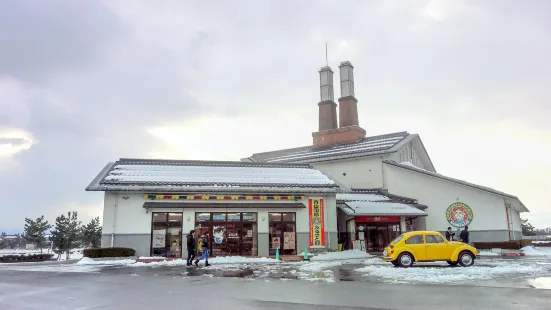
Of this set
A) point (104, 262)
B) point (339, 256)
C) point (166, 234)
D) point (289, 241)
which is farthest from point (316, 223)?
point (104, 262)

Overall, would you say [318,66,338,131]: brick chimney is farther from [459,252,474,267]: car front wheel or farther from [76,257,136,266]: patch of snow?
[76,257,136,266]: patch of snow

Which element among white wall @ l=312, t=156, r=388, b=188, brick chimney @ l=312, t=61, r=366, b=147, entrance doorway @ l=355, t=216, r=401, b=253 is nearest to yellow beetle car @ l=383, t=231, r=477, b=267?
entrance doorway @ l=355, t=216, r=401, b=253

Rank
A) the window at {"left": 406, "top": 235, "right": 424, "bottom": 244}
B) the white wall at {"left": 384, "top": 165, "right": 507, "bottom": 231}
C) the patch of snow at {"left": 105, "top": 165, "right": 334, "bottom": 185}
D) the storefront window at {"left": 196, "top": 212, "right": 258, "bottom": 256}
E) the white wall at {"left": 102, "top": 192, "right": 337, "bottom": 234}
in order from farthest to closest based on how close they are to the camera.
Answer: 1. the white wall at {"left": 384, "top": 165, "right": 507, "bottom": 231}
2. the patch of snow at {"left": 105, "top": 165, "right": 334, "bottom": 185}
3. the storefront window at {"left": 196, "top": 212, "right": 258, "bottom": 256}
4. the white wall at {"left": 102, "top": 192, "right": 337, "bottom": 234}
5. the window at {"left": 406, "top": 235, "right": 424, "bottom": 244}

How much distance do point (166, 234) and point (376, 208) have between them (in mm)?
14684

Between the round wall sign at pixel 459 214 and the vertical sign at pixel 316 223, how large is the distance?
12676 millimetres

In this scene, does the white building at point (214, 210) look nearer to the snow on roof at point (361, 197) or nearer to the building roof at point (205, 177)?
the building roof at point (205, 177)

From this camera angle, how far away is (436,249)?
59.1ft

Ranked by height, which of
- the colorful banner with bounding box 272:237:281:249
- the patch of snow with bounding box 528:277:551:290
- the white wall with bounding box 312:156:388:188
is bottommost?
the patch of snow with bounding box 528:277:551:290

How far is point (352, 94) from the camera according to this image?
4519 cm

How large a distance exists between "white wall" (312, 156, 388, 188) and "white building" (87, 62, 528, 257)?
93mm

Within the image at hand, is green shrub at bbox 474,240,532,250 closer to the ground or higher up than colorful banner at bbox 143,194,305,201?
closer to the ground

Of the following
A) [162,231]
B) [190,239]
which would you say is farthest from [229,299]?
[162,231]

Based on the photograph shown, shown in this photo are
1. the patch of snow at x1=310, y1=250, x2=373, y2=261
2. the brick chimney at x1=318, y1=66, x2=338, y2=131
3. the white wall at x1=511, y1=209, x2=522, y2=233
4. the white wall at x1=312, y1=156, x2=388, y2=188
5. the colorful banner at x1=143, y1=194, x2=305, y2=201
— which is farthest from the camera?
the brick chimney at x1=318, y1=66, x2=338, y2=131

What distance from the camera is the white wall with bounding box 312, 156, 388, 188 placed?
3569 cm
